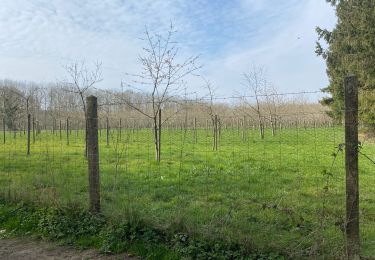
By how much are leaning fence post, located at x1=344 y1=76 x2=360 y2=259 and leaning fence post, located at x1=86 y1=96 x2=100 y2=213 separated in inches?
143

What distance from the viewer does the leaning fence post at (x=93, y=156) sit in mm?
5715

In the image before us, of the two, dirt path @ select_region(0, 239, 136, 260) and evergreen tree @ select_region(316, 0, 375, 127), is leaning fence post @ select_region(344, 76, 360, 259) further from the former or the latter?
evergreen tree @ select_region(316, 0, 375, 127)

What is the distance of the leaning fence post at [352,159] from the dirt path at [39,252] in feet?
8.49

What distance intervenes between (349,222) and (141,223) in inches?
105

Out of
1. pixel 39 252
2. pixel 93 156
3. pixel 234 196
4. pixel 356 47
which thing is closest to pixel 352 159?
pixel 234 196

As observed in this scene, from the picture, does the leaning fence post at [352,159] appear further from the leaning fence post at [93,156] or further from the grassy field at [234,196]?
the leaning fence post at [93,156]

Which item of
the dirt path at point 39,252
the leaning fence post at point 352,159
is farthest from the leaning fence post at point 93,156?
the leaning fence post at point 352,159

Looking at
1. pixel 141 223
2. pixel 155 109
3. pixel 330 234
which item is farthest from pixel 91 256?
pixel 155 109

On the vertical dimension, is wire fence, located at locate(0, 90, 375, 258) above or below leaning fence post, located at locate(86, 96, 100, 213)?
below

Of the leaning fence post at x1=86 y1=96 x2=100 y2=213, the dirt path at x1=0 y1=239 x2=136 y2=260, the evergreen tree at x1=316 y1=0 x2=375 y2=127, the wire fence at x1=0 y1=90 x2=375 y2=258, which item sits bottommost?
the dirt path at x1=0 y1=239 x2=136 y2=260

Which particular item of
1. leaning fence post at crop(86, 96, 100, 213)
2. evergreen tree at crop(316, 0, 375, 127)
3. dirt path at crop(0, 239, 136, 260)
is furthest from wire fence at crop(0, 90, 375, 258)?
evergreen tree at crop(316, 0, 375, 127)

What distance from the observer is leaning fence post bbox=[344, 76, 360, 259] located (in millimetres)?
3824

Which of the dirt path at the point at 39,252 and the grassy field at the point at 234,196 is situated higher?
the grassy field at the point at 234,196

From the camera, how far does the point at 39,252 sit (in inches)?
193
